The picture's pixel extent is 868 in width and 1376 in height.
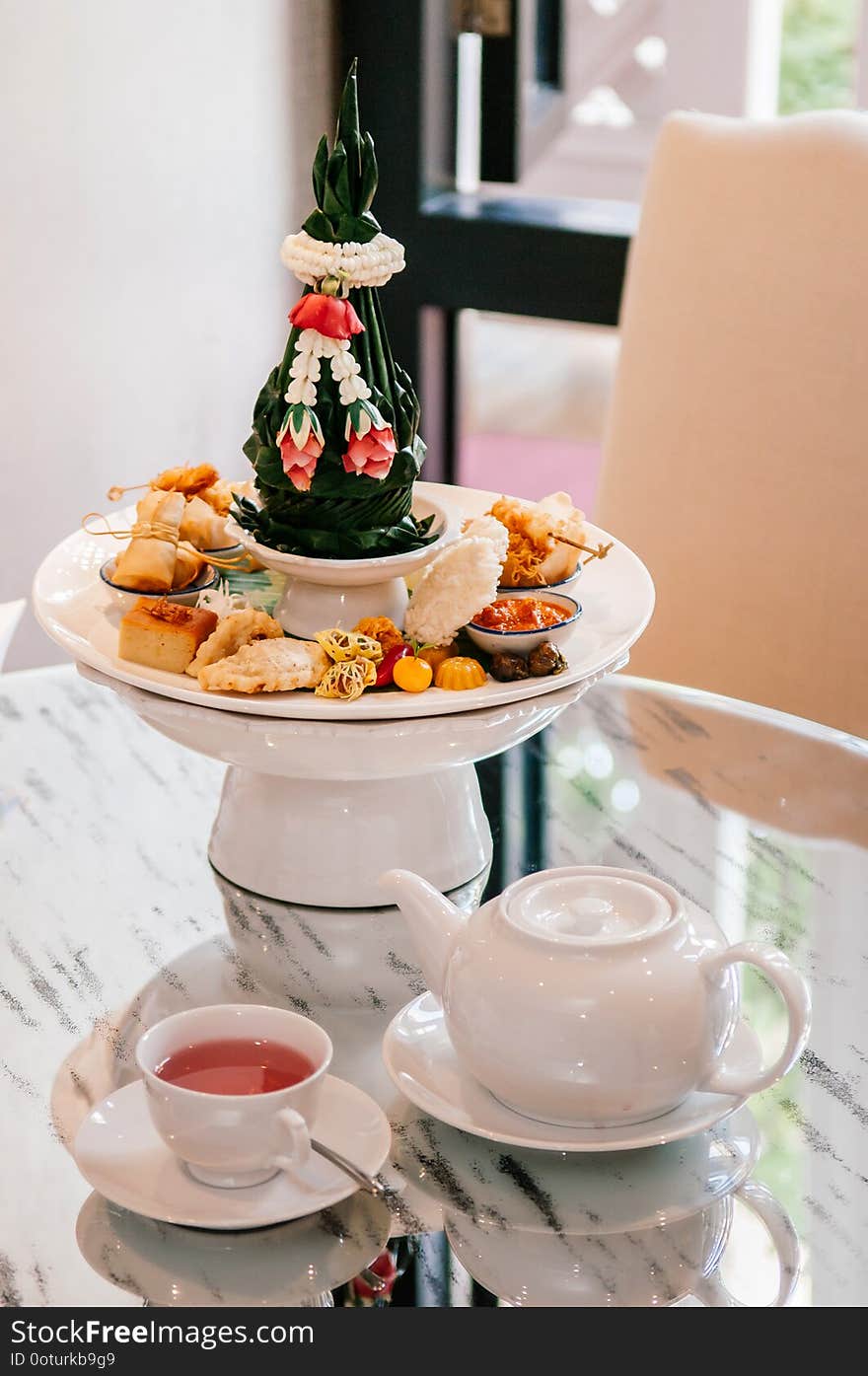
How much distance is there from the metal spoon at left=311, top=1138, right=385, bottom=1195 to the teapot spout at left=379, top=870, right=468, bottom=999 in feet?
0.36

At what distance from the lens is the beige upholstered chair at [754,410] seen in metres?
1.60

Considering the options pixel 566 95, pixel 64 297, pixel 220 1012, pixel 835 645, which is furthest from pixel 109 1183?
pixel 566 95

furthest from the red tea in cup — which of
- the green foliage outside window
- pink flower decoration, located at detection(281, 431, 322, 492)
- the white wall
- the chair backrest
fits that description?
the green foliage outside window

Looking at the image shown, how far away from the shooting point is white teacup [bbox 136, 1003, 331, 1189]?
72 cm

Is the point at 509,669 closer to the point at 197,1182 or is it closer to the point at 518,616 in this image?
the point at 518,616

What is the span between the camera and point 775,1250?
0.75 metres

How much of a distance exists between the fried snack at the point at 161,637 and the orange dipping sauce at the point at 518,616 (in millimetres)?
172

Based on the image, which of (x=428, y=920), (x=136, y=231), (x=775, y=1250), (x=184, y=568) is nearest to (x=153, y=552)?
(x=184, y=568)

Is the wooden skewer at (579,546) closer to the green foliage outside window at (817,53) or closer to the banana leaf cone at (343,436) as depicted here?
the banana leaf cone at (343,436)

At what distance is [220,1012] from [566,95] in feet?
7.27

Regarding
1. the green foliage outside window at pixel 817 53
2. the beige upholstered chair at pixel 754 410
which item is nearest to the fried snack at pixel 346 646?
the beige upholstered chair at pixel 754 410

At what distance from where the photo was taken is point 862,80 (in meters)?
2.64

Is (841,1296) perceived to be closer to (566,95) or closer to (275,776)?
(275,776)

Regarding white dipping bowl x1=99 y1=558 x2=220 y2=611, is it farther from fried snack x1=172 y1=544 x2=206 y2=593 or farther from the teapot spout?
the teapot spout
